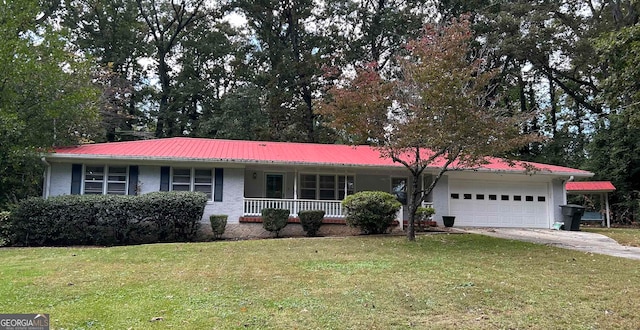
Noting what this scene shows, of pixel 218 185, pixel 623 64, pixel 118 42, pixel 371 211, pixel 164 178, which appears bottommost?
pixel 371 211

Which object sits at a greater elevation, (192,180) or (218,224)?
(192,180)

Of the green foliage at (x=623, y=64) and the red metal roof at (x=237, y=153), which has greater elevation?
the green foliage at (x=623, y=64)

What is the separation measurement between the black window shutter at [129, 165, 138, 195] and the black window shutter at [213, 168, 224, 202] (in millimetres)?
2648

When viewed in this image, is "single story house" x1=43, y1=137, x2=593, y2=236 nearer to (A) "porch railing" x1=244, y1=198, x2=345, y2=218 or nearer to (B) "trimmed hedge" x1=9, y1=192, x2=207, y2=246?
(A) "porch railing" x1=244, y1=198, x2=345, y2=218

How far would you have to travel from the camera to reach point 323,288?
6652mm

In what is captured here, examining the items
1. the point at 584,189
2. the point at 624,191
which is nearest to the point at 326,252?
the point at 584,189

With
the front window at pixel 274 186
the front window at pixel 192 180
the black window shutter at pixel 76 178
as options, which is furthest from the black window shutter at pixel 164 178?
the front window at pixel 274 186

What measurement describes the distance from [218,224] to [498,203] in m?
11.2

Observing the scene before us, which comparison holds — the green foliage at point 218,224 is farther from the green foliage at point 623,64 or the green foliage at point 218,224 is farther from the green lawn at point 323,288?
the green foliage at point 623,64

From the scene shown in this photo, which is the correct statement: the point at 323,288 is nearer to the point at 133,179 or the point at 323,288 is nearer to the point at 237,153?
the point at 237,153

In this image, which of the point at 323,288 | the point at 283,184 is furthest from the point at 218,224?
the point at 323,288

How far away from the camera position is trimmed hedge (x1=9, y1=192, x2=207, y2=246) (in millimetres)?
12438

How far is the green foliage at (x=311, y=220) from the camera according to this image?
1494 cm

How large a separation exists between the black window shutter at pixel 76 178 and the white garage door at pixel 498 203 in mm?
13658
